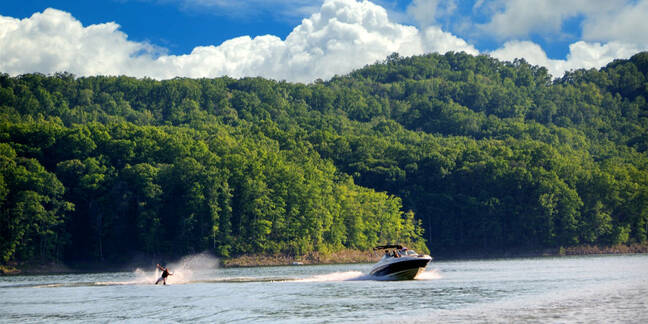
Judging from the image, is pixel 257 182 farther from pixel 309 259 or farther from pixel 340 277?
pixel 340 277

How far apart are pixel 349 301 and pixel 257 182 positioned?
73.8 m

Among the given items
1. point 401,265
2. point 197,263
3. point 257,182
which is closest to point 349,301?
point 401,265

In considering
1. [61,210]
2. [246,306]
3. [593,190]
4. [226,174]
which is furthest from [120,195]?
[593,190]

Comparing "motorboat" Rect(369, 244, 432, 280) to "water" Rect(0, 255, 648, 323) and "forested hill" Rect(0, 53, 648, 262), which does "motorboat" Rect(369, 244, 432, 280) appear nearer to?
"water" Rect(0, 255, 648, 323)

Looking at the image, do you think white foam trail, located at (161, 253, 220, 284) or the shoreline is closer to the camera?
the shoreline

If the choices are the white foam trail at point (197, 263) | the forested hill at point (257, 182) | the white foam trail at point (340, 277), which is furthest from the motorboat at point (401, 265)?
the forested hill at point (257, 182)

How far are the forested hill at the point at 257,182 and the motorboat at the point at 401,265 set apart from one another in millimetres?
53102

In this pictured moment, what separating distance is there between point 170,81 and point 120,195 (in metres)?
80.0

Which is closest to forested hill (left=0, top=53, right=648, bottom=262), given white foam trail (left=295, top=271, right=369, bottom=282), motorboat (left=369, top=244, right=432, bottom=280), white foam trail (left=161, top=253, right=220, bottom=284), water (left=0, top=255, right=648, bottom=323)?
white foam trail (left=161, top=253, right=220, bottom=284)

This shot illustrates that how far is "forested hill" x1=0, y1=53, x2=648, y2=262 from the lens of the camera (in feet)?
380

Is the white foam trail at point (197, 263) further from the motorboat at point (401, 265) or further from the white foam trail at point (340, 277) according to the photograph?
the motorboat at point (401, 265)

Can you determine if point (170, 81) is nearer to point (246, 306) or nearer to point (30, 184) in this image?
point (30, 184)

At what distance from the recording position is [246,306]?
4709cm

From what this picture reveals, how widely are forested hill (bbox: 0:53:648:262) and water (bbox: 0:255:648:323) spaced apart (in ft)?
156
